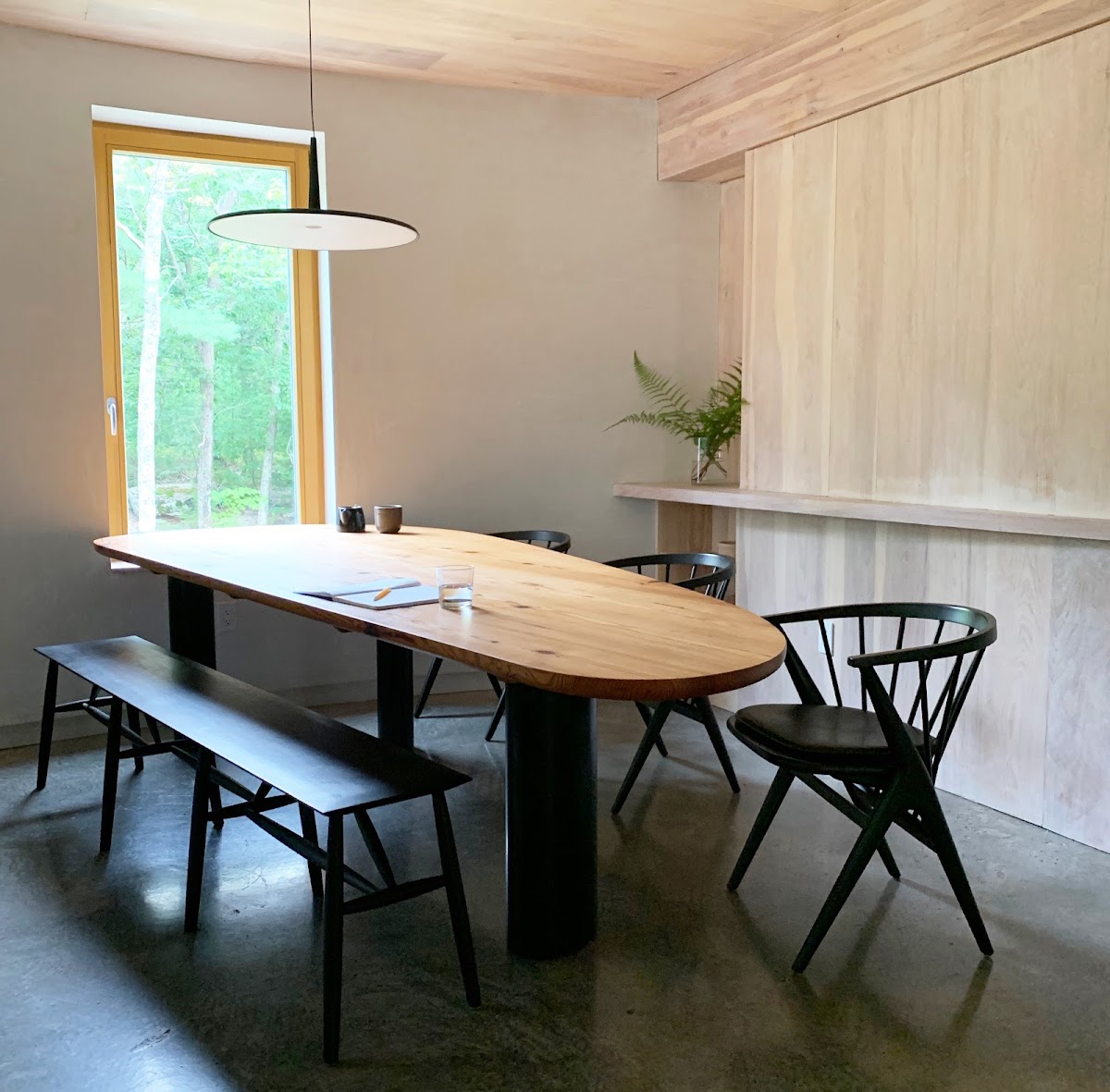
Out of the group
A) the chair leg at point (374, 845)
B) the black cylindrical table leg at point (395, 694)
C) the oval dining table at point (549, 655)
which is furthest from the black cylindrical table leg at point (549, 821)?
the black cylindrical table leg at point (395, 694)

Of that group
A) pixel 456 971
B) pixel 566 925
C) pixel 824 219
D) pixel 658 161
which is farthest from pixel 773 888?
pixel 658 161

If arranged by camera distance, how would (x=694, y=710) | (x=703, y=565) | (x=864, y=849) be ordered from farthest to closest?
(x=703, y=565)
(x=694, y=710)
(x=864, y=849)

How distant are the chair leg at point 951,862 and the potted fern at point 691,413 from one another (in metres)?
2.60

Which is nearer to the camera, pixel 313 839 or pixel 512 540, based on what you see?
pixel 313 839

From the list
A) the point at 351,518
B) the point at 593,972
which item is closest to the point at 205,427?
the point at 351,518

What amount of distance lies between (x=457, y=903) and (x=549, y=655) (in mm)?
596

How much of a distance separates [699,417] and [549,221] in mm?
1094

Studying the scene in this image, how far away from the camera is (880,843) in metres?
2.58

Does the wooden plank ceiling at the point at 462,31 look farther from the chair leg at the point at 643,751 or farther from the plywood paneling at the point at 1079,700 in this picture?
the chair leg at the point at 643,751

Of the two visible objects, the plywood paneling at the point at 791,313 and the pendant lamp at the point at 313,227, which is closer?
the pendant lamp at the point at 313,227

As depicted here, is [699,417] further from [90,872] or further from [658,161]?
[90,872]

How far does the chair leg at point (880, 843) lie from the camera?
2.63m

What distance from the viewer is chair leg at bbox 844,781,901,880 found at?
8.63 feet

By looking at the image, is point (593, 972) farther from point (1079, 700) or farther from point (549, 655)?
point (1079, 700)
